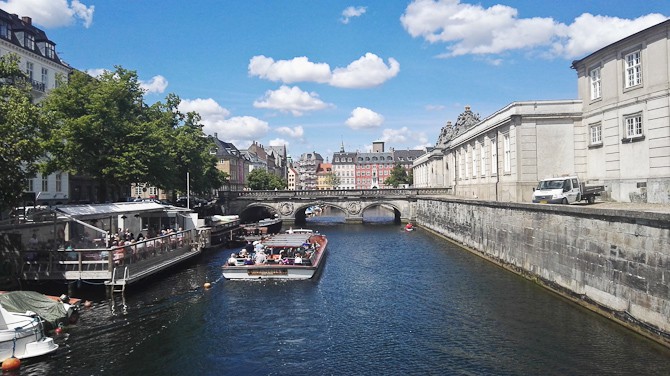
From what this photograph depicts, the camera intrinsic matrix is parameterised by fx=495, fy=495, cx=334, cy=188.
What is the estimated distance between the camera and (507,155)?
45000 mm

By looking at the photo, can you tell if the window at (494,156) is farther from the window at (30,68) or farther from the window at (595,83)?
the window at (30,68)

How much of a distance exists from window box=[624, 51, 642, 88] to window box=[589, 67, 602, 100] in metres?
3.64

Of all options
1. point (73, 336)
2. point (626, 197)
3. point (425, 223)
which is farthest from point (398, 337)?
point (425, 223)

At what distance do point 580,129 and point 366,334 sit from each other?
28.5m

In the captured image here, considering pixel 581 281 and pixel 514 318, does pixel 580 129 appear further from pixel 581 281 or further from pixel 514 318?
pixel 514 318

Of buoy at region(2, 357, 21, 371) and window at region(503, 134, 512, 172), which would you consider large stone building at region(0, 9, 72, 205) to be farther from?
window at region(503, 134, 512, 172)

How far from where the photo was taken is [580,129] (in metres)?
40.5

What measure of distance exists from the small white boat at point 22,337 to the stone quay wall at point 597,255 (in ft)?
74.9

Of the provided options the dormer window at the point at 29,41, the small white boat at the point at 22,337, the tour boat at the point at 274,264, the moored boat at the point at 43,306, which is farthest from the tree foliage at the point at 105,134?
the small white boat at the point at 22,337

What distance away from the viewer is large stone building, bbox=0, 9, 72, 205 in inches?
1857

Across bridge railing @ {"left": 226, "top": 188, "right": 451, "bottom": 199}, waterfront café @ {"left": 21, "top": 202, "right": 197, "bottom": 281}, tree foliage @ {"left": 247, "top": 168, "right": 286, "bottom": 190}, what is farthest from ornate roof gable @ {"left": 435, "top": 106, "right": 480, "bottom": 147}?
tree foliage @ {"left": 247, "top": 168, "right": 286, "bottom": 190}

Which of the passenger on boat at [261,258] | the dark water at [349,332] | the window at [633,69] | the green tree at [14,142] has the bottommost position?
the dark water at [349,332]

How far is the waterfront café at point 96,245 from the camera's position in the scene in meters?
27.6

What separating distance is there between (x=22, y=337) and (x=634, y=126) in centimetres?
3546
